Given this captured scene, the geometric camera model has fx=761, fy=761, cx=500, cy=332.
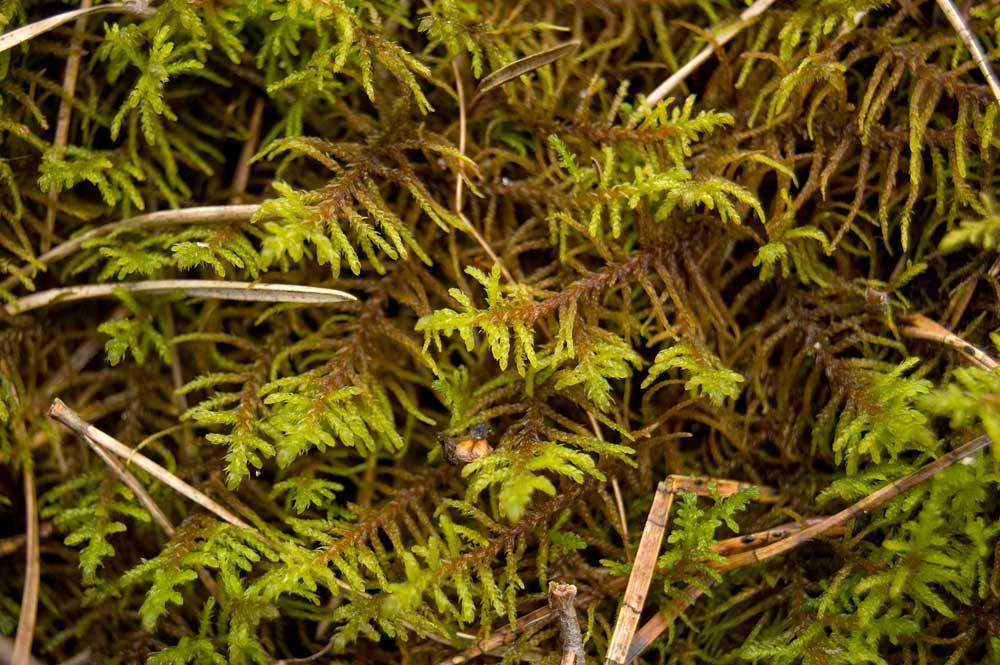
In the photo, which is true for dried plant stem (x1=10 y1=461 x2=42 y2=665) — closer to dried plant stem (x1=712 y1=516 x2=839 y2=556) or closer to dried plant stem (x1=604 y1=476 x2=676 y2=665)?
dried plant stem (x1=604 y1=476 x2=676 y2=665)

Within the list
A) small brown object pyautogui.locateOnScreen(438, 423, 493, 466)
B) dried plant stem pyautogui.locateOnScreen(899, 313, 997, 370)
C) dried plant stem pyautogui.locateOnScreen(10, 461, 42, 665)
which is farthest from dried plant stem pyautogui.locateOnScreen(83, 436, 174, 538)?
dried plant stem pyautogui.locateOnScreen(899, 313, 997, 370)

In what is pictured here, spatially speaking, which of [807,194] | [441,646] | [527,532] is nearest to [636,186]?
[807,194]

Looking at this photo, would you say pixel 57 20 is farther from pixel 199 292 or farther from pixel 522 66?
pixel 522 66

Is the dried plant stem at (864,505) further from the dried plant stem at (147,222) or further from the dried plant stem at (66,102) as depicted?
the dried plant stem at (66,102)

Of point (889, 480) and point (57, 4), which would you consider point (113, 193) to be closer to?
point (57, 4)

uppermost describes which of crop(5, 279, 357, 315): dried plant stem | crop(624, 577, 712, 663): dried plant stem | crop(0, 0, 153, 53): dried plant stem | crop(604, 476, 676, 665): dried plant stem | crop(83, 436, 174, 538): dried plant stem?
crop(0, 0, 153, 53): dried plant stem

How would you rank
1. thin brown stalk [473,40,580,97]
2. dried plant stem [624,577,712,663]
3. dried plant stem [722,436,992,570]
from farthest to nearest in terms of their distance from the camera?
thin brown stalk [473,40,580,97]
dried plant stem [624,577,712,663]
dried plant stem [722,436,992,570]

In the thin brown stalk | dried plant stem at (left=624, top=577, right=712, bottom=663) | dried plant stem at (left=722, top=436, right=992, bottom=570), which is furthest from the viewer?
the thin brown stalk
